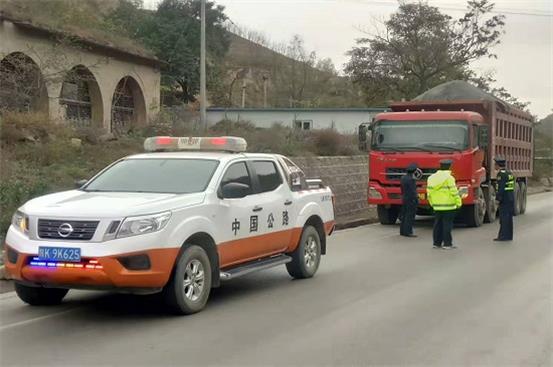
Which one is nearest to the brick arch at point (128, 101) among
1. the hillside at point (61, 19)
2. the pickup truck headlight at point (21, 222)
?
the hillside at point (61, 19)

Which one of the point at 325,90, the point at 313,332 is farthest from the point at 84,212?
the point at 325,90

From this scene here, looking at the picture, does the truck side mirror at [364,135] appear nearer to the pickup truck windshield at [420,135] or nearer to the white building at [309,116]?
the pickup truck windshield at [420,135]

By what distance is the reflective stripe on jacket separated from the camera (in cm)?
1382

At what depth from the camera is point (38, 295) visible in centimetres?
777

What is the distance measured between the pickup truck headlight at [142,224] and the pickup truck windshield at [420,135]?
1106 centimetres

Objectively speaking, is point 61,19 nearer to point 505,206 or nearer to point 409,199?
point 409,199

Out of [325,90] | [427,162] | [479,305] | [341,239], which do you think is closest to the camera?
[479,305]

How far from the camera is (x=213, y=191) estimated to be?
25.6 ft

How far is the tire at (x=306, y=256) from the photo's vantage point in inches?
379

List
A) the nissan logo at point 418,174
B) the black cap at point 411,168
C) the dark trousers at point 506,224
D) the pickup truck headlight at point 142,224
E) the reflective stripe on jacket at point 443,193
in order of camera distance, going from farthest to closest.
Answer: the nissan logo at point 418,174 → the black cap at point 411,168 → the dark trousers at point 506,224 → the reflective stripe on jacket at point 443,193 → the pickup truck headlight at point 142,224

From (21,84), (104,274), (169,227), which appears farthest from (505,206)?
(21,84)

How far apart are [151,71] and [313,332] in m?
26.1

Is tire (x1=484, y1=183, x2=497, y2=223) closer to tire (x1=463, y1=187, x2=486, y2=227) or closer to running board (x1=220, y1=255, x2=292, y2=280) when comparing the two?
tire (x1=463, y1=187, x2=486, y2=227)

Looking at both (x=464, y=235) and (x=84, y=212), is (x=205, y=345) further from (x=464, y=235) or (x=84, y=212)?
(x=464, y=235)
